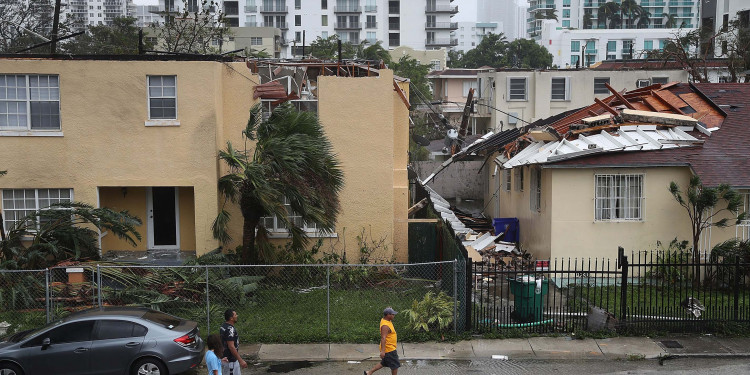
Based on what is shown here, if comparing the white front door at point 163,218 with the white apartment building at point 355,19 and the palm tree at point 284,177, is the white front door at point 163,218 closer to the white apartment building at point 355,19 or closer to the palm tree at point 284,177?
the palm tree at point 284,177

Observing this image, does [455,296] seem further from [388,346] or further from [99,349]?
[99,349]

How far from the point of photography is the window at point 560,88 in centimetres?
4747

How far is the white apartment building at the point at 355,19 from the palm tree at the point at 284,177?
8456cm

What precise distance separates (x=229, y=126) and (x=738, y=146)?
1276 centimetres

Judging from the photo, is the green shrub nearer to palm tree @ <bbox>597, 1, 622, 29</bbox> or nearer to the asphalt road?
the asphalt road

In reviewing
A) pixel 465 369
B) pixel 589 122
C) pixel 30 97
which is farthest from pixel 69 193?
pixel 589 122

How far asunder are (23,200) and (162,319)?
748cm

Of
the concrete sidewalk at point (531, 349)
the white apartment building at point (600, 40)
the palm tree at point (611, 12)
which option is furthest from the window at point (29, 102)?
the palm tree at point (611, 12)

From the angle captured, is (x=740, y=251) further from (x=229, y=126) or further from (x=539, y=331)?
(x=229, y=126)

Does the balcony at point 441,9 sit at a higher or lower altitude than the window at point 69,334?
higher

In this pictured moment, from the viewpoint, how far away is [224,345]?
10930 millimetres

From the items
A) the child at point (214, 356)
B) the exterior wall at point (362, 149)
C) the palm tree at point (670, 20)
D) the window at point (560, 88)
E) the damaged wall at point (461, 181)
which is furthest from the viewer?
the palm tree at point (670, 20)

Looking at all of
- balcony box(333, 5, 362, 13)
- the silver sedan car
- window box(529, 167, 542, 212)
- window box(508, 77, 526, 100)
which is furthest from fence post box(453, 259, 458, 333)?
balcony box(333, 5, 362, 13)

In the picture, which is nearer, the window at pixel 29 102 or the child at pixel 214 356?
the child at pixel 214 356
